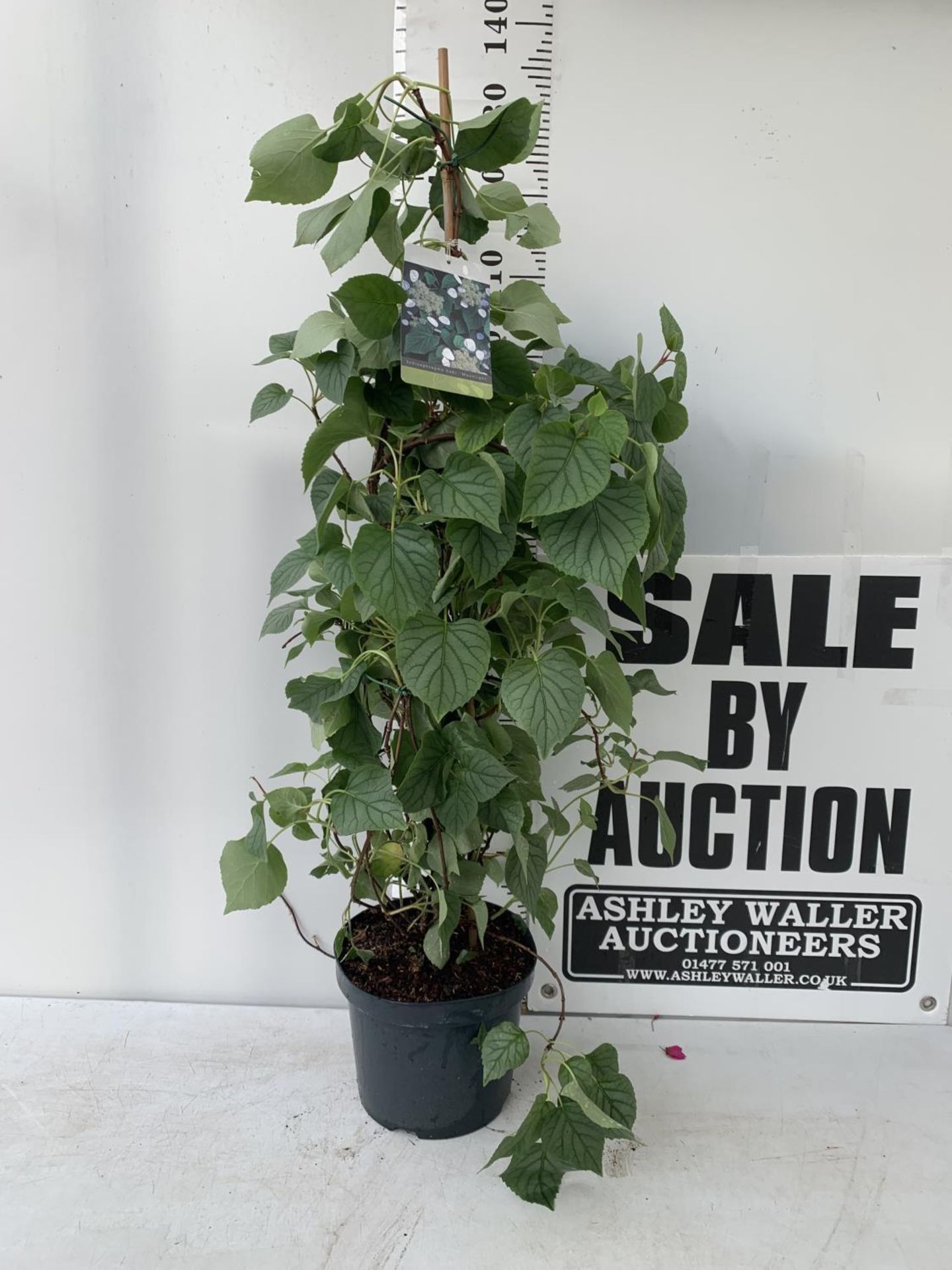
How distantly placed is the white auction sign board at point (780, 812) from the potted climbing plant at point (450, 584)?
0.15 metres

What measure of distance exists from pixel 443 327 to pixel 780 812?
27.9 inches

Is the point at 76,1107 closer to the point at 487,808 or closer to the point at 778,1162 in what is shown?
the point at 487,808

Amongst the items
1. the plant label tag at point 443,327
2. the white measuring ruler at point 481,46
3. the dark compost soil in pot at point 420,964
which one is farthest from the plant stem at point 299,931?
the white measuring ruler at point 481,46

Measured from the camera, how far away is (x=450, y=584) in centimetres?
85

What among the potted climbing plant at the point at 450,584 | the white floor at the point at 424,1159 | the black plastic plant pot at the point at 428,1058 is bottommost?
the white floor at the point at 424,1159

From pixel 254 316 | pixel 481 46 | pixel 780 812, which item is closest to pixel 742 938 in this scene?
pixel 780 812

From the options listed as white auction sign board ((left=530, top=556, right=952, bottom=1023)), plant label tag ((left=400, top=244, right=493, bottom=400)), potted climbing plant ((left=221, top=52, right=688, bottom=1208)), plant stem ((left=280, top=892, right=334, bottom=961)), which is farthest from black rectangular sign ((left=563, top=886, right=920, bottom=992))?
plant label tag ((left=400, top=244, right=493, bottom=400))

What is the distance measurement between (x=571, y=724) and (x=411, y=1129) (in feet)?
1.62

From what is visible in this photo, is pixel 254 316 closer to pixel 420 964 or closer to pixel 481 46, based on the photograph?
pixel 481 46

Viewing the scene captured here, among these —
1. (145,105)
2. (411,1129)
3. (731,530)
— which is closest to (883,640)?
(731,530)

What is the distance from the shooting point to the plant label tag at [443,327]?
764 mm

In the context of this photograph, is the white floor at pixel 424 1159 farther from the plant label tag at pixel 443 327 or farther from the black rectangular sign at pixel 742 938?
the plant label tag at pixel 443 327

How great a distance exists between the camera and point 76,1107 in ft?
3.37

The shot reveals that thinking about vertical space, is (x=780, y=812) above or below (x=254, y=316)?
below
